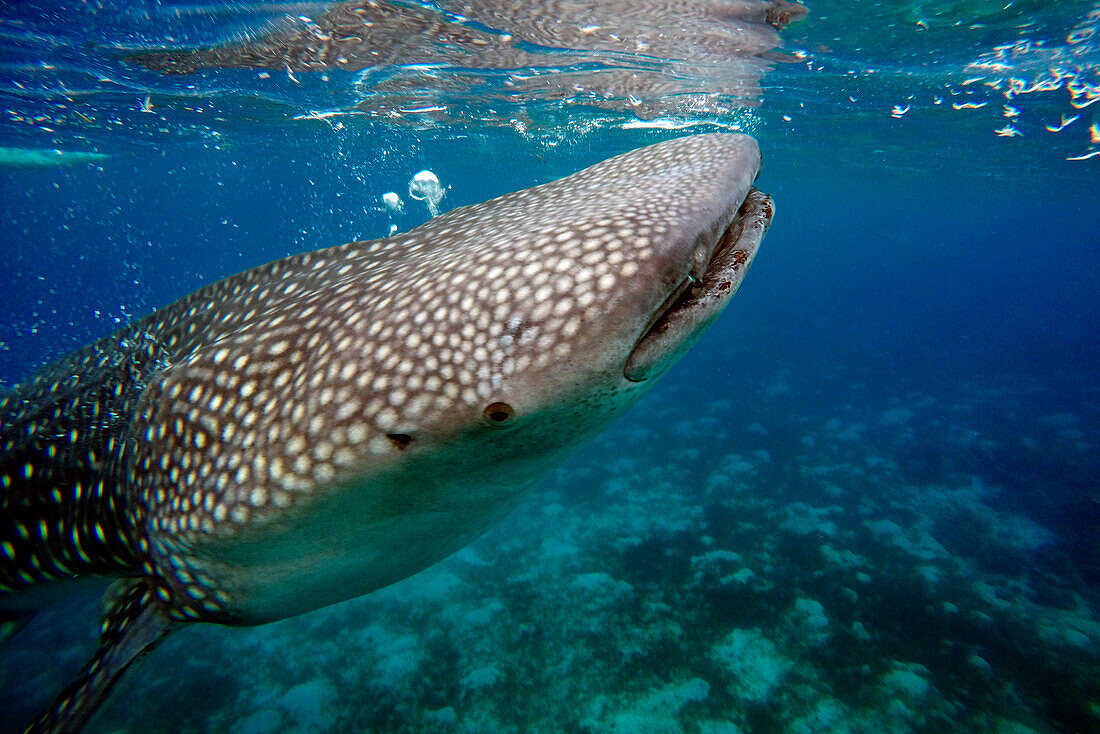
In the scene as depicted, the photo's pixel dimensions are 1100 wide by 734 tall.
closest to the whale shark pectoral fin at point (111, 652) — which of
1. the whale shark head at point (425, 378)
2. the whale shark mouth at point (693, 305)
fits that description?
the whale shark head at point (425, 378)

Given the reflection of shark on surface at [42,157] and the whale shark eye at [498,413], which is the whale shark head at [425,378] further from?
the reflection of shark on surface at [42,157]

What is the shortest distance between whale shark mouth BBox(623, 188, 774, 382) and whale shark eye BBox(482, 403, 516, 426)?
0.40 meters

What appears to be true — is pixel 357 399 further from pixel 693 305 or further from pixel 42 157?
pixel 42 157

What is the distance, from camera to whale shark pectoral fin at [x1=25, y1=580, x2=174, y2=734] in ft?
7.90

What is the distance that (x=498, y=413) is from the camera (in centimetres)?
165

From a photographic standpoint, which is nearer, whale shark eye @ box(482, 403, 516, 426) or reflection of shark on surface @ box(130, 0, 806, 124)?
whale shark eye @ box(482, 403, 516, 426)

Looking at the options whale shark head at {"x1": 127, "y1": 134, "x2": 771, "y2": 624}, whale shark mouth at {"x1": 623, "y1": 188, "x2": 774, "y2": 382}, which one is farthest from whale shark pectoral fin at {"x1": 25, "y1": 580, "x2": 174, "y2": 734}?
whale shark mouth at {"x1": 623, "y1": 188, "x2": 774, "y2": 382}

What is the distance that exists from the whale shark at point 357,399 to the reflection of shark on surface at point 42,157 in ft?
106

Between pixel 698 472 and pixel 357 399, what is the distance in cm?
1259

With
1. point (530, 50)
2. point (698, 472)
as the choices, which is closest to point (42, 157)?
point (530, 50)

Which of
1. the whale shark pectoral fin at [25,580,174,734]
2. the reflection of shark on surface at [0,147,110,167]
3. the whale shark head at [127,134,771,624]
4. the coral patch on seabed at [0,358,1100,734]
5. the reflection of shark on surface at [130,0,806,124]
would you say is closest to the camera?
the whale shark head at [127,134,771,624]

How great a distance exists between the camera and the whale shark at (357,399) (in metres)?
1.62

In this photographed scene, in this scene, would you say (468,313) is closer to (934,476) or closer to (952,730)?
(952,730)

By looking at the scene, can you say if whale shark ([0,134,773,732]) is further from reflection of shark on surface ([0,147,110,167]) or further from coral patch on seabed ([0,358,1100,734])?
reflection of shark on surface ([0,147,110,167])
